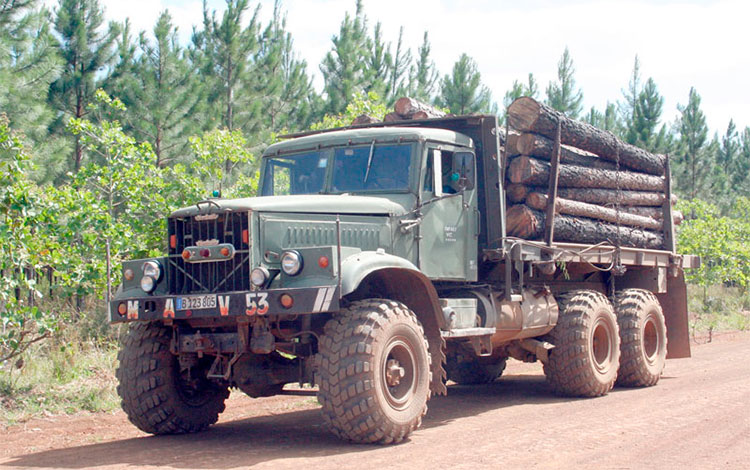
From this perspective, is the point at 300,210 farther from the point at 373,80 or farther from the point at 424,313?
the point at 373,80

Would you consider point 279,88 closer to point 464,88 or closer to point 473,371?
point 464,88

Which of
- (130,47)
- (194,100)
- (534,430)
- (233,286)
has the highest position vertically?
(130,47)

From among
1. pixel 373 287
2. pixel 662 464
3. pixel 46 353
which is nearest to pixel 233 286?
pixel 373 287

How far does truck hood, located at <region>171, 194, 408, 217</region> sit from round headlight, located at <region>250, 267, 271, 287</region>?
1.82 ft

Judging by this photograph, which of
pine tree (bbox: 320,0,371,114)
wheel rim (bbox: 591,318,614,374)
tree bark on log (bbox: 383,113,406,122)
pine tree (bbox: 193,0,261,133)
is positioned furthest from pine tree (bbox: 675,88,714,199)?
tree bark on log (bbox: 383,113,406,122)

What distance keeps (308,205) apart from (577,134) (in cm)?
486

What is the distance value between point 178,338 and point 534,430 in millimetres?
3449

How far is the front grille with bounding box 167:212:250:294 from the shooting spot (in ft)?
24.8

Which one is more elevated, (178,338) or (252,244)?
(252,244)

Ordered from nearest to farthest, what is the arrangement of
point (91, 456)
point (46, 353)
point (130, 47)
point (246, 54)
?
point (91, 456), point (46, 353), point (130, 47), point (246, 54)

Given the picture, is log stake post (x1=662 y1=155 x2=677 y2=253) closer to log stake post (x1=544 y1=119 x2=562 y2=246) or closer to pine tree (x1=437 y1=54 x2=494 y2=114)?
log stake post (x1=544 y1=119 x2=562 y2=246)

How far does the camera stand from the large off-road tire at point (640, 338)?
37.9ft

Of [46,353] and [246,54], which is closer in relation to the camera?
[46,353]

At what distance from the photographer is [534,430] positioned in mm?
7973
